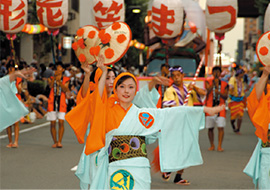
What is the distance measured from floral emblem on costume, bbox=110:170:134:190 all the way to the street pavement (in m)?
2.95

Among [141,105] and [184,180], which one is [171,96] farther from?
[141,105]

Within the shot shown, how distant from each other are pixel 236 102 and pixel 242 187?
7.43m

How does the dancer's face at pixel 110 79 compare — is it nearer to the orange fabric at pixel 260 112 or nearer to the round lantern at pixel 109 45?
the round lantern at pixel 109 45

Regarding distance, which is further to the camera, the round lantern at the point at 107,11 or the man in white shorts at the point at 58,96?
the man in white shorts at the point at 58,96

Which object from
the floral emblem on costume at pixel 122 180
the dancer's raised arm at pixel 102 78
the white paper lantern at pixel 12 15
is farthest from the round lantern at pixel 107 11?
the floral emblem on costume at pixel 122 180

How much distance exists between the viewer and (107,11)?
33.4 ft

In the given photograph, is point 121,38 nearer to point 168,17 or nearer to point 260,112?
point 260,112

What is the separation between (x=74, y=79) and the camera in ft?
73.3

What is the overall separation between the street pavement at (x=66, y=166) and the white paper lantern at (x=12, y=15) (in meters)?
2.67

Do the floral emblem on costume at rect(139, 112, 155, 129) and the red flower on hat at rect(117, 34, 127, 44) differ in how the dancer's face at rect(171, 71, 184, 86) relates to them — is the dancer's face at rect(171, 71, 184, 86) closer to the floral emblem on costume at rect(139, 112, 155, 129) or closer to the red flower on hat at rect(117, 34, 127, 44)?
the red flower on hat at rect(117, 34, 127, 44)

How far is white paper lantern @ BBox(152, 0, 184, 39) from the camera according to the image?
11414 mm

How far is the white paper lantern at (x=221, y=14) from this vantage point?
11.1 m

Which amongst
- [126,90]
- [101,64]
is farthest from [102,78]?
[126,90]

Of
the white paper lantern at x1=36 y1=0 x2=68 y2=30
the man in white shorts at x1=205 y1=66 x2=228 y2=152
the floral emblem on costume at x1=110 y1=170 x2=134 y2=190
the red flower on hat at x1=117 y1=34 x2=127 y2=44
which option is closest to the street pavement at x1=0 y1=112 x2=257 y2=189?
the man in white shorts at x1=205 y1=66 x2=228 y2=152
